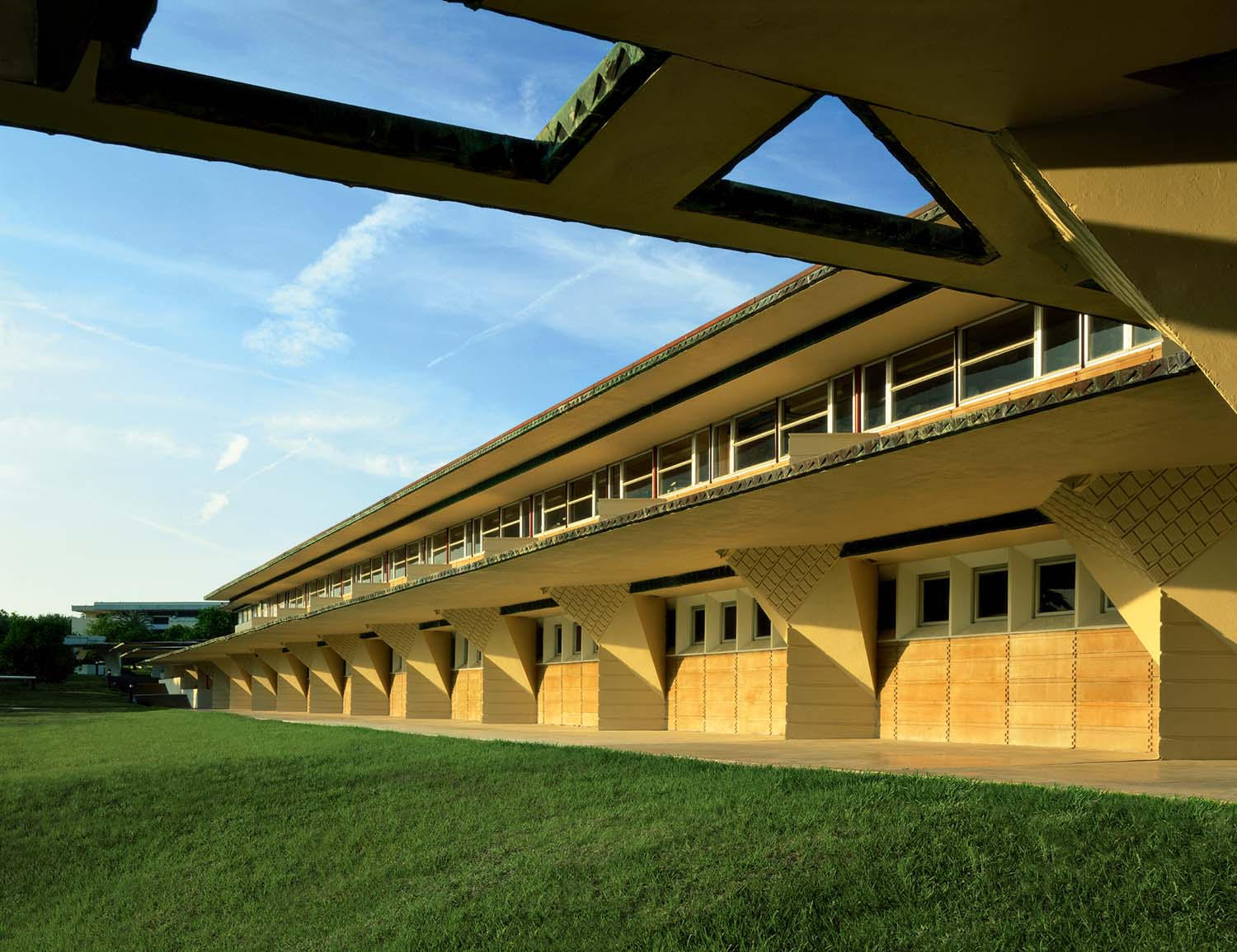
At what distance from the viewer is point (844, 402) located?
19.2 metres

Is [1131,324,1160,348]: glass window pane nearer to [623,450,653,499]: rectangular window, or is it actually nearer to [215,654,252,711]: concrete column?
[623,450,653,499]: rectangular window

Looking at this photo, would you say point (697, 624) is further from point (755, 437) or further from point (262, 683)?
point (262, 683)

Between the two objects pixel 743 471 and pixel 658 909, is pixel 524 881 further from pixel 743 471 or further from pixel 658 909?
pixel 743 471

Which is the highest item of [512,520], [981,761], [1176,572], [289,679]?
[512,520]

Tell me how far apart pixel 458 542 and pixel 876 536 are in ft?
73.7

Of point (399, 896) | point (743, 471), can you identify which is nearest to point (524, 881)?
point (399, 896)

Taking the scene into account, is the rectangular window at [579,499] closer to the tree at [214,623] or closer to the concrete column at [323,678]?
the concrete column at [323,678]

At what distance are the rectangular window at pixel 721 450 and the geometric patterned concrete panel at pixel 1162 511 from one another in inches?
375

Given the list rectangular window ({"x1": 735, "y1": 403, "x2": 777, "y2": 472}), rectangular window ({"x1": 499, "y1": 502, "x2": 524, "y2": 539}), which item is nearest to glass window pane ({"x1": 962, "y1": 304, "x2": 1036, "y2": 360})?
rectangular window ({"x1": 735, "y1": 403, "x2": 777, "y2": 472})

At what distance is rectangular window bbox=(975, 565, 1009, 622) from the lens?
1838 centimetres

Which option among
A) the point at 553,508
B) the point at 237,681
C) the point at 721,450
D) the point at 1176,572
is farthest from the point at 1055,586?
the point at 237,681

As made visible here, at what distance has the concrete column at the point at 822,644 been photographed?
795 inches

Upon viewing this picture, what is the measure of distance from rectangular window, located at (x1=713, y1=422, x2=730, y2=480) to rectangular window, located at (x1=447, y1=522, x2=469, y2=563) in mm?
16608

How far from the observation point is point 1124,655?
16.0 m
